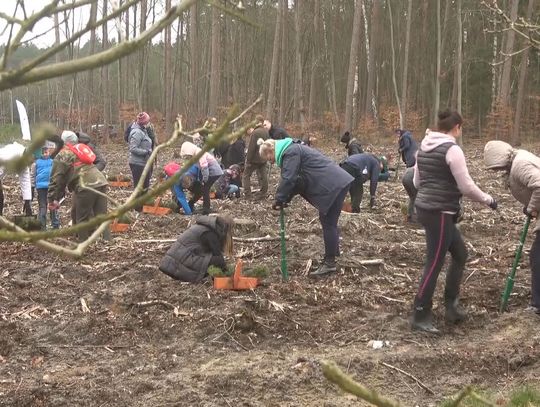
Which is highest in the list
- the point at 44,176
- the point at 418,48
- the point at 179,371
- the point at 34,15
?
the point at 418,48

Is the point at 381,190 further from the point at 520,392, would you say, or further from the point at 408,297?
the point at 520,392

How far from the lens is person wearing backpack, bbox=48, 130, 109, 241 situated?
802cm

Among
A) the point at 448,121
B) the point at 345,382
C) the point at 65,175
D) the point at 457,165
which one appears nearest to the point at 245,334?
the point at 457,165

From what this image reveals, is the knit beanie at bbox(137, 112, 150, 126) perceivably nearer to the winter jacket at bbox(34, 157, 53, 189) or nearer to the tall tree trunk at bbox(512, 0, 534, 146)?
the winter jacket at bbox(34, 157, 53, 189)

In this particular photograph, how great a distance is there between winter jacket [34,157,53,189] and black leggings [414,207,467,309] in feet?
20.3

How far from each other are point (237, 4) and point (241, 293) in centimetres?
496

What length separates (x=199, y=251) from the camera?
271 inches

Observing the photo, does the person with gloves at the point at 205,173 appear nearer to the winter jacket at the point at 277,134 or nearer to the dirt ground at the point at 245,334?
the winter jacket at the point at 277,134

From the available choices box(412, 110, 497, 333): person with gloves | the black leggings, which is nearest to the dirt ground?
the black leggings

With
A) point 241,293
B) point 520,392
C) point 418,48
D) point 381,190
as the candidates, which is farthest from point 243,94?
point 520,392

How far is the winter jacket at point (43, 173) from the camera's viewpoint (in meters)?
9.50

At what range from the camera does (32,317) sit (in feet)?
19.7

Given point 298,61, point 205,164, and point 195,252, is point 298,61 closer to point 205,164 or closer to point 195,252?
point 205,164

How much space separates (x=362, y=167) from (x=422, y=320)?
18.3 ft
